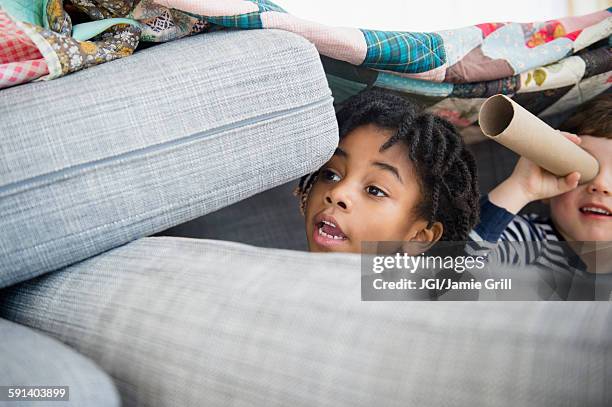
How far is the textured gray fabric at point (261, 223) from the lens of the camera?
3.31 ft

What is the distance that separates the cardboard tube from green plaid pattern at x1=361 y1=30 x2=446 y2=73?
113mm

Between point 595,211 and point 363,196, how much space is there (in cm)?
42

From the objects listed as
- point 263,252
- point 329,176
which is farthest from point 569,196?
point 263,252

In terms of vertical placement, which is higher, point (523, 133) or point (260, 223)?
point (523, 133)

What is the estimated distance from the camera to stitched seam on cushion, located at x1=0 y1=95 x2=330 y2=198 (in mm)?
523

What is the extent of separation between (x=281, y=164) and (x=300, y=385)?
0.28 metres

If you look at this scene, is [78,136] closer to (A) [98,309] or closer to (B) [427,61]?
(A) [98,309]

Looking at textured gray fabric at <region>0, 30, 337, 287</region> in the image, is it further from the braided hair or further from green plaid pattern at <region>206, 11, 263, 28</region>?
the braided hair

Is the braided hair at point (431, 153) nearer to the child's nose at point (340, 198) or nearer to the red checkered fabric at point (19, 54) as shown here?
the child's nose at point (340, 198)

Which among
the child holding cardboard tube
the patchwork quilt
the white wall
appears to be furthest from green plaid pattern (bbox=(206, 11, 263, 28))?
the white wall

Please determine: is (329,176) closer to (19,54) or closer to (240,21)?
(240,21)

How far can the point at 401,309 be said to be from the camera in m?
0.42

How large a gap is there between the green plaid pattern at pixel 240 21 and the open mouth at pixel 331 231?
302 millimetres

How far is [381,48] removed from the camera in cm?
79
